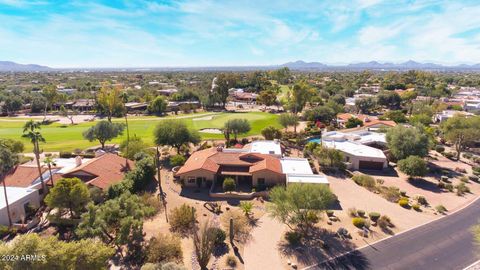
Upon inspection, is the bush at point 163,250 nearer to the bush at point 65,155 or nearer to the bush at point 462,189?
the bush at point 65,155

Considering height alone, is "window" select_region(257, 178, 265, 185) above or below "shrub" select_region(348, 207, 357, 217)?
above

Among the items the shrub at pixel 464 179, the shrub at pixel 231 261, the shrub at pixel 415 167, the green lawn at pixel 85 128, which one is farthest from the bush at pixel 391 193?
the green lawn at pixel 85 128

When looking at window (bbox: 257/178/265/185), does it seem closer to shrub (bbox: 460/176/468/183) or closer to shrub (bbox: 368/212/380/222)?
shrub (bbox: 368/212/380/222)

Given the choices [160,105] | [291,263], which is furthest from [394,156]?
[160,105]

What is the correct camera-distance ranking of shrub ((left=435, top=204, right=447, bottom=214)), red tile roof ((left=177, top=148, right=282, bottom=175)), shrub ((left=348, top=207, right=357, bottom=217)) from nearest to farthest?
1. shrub ((left=348, top=207, right=357, bottom=217))
2. shrub ((left=435, top=204, right=447, bottom=214))
3. red tile roof ((left=177, top=148, right=282, bottom=175))

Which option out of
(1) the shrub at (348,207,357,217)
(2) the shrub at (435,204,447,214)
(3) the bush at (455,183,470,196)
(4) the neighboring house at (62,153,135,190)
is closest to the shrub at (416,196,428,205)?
(2) the shrub at (435,204,447,214)

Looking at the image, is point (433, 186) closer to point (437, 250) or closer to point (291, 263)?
point (437, 250)
